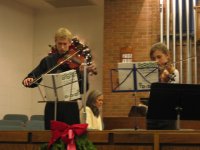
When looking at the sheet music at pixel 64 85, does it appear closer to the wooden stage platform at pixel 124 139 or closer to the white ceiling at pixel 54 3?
the wooden stage platform at pixel 124 139

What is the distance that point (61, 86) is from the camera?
3789 millimetres

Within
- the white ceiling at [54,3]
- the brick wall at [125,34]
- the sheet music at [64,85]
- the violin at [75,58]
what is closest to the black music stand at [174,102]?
the sheet music at [64,85]

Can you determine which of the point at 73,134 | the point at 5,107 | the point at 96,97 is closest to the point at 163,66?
the point at 96,97

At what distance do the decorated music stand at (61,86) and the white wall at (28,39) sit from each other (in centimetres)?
586

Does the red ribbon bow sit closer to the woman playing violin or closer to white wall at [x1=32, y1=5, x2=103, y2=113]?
the woman playing violin

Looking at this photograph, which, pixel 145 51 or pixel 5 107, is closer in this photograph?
pixel 145 51

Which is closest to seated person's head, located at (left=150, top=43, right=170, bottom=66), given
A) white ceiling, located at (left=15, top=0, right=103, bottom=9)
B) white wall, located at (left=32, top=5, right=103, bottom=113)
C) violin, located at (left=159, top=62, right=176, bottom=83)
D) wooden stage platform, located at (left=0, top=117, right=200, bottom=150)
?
violin, located at (left=159, top=62, right=176, bottom=83)

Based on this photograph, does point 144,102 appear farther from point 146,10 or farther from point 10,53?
point 10,53

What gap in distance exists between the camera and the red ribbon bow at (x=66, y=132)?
3.02 meters

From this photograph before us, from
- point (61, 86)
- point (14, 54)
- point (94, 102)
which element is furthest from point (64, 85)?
point (14, 54)

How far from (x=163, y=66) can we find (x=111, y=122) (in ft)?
3.01

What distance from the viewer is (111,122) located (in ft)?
15.8

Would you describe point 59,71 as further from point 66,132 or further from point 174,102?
point 66,132

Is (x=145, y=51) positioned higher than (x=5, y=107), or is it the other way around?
(x=145, y=51)
